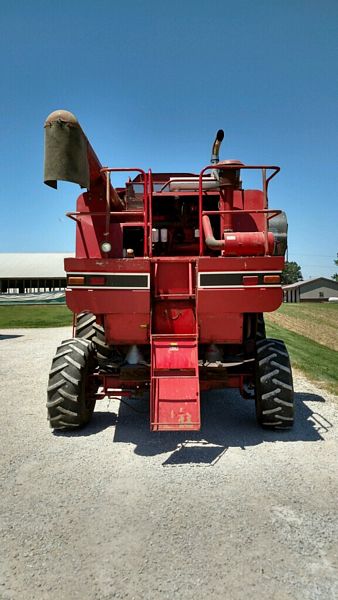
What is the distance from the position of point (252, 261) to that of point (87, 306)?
2061mm

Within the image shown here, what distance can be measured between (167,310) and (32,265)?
5110 centimetres

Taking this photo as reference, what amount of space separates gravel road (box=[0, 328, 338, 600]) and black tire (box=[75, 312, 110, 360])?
1.18 meters

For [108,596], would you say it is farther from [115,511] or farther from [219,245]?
[219,245]

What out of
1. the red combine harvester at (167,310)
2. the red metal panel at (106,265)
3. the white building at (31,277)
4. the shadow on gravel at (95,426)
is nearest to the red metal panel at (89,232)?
the red combine harvester at (167,310)

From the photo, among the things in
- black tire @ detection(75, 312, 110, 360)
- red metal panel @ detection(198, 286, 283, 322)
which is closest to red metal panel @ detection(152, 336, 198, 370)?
red metal panel @ detection(198, 286, 283, 322)

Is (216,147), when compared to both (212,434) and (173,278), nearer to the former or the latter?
(173,278)

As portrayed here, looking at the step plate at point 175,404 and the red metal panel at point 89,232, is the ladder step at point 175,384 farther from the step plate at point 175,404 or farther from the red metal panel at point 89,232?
the red metal panel at point 89,232

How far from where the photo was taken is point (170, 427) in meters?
4.45

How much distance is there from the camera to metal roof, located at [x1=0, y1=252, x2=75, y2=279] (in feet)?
163

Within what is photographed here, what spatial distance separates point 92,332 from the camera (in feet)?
24.1

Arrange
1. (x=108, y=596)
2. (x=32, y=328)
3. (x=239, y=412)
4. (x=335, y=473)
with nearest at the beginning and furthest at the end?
(x=108, y=596)
(x=335, y=473)
(x=239, y=412)
(x=32, y=328)

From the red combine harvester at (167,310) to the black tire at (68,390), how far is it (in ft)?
0.04

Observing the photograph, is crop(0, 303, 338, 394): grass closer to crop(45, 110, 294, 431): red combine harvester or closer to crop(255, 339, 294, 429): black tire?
crop(255, 339, 294, 429): black tire

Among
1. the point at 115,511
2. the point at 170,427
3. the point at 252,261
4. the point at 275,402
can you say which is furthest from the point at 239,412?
the point at 115,511
